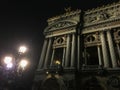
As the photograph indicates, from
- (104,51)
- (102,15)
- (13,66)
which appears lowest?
(13,66)

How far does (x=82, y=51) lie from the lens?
62.1ft

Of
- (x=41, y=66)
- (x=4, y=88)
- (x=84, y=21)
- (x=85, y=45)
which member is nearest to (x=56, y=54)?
(x=41, y=66)

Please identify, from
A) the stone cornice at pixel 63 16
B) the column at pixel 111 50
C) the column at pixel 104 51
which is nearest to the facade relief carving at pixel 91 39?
the column at pixel 104 51

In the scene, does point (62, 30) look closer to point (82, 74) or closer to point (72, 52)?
point (72, 52)

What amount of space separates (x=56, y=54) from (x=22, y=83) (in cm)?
822

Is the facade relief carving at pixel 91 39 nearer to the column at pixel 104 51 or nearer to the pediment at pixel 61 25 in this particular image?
the column at pixel 104 51

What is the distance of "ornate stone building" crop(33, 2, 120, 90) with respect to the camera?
15.2m

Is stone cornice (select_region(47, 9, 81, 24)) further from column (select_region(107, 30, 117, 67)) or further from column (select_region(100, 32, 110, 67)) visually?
column (select_region(107, 30, 117, 67))

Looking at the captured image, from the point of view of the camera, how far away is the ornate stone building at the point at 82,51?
15227mm

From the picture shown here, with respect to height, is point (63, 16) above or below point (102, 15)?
above

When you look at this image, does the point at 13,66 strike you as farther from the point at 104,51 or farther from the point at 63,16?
the point at 63,16

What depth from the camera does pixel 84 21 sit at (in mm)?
21562

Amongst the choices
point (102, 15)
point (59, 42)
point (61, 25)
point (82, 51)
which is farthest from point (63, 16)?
point (82, 51)

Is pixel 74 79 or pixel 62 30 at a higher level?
pixel 62 30
